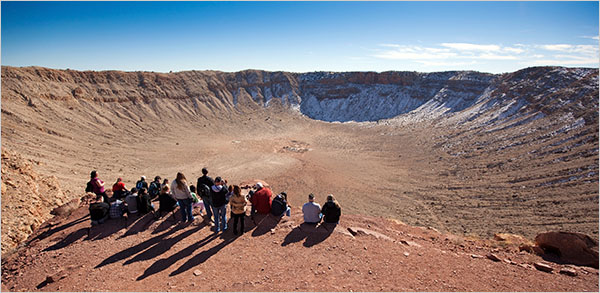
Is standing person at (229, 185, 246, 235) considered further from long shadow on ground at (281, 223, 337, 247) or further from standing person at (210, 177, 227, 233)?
long shadow on ground at (281, 223, 337, 247)

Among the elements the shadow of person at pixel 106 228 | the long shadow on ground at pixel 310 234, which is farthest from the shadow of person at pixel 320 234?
the shadow of person at pixel 106 228

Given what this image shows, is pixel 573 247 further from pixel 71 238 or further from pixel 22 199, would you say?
pixel 22 199

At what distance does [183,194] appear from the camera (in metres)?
8.62

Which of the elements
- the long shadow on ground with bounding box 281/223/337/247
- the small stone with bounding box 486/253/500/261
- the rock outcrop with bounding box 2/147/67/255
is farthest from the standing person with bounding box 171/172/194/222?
the small stone with bounding box 486/253/500/261

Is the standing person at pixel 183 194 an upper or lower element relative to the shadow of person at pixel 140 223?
upper

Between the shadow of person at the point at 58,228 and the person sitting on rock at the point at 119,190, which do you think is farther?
the person sitting on rock at the point at 119,190

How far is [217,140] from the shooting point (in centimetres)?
4312

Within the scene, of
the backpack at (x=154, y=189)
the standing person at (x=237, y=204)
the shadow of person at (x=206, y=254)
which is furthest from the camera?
the backpack at (x=154, y=189)

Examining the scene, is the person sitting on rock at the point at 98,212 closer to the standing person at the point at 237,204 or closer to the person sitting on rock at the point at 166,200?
the person sitting on rock at the point at 166,200

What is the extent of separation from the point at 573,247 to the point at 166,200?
11.8 m

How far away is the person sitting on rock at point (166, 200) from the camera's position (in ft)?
→ 30.4

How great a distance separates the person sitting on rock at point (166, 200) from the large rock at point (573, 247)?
11.2 metres

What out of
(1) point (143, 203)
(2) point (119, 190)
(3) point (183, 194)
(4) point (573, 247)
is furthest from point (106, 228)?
(4) point (573, 247)

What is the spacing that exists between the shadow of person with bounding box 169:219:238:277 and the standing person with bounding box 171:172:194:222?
4.51 ft
